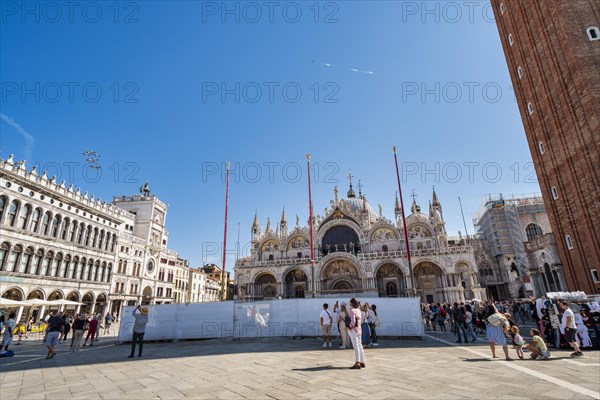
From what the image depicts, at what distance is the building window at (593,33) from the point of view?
1748cm

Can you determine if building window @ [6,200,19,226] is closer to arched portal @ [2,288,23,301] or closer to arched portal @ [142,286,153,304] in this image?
arched portal @ [2,288,23,301]

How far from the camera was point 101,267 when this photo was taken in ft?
112

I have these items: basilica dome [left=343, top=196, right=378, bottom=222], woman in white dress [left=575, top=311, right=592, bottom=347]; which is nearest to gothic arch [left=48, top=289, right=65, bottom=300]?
basilica dome [left=343, top=196, right=378, bottom=222]

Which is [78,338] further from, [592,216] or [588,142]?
[588,142]

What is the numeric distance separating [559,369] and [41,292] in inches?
1378

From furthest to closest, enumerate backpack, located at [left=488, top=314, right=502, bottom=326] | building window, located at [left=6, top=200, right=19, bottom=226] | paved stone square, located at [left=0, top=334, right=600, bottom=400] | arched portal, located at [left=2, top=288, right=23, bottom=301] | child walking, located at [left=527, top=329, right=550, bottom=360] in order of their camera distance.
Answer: arched portal, located at [left=2, top=288, right=23, bottom=301]
building window, located at [left=6, top=200, right=19, bottom=226]
backpack, located at [left=488, top=314, right=502, bottom=326]
child walking, located at [left=527, top=329, right=550, bottom=360]
paved stone square, located at [left=0, top=334, right=600, bottom=400]

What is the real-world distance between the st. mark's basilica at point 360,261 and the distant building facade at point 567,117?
56.8ft

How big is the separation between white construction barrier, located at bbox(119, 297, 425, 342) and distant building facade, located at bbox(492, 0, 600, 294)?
37.6 feet

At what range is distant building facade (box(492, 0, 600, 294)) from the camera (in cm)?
1617

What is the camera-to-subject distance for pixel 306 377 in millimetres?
6324

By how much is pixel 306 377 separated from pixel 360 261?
32.3m

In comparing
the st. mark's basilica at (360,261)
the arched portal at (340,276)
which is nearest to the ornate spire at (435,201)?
the st. mark's basilica at (360,261)

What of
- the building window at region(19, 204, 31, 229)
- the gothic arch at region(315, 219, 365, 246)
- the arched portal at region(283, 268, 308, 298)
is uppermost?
the gothic arch at region(315, 219, 365, 246)

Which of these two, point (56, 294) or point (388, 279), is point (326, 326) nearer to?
point (388, 279)
